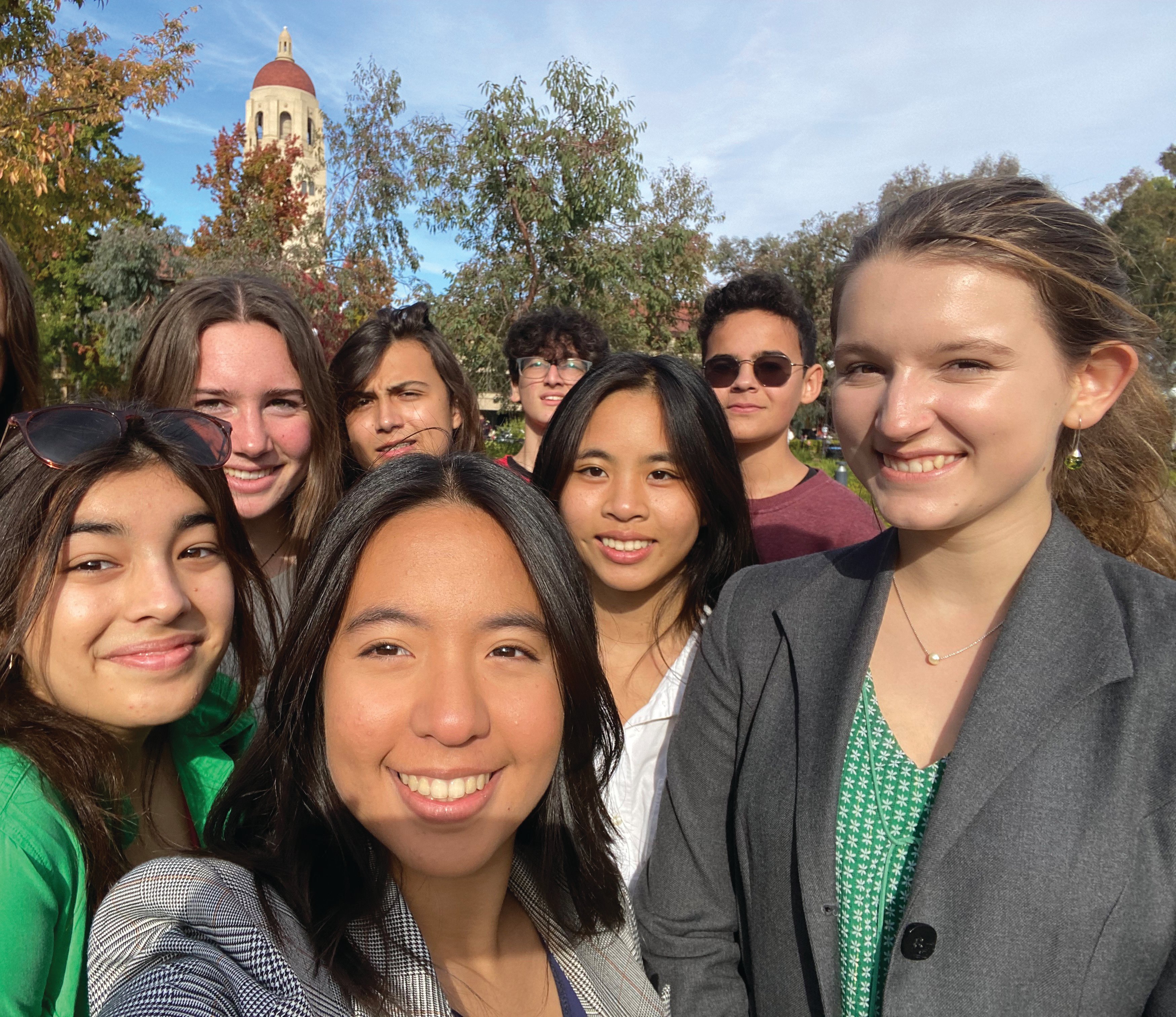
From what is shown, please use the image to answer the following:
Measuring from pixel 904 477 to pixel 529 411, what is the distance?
399 cm

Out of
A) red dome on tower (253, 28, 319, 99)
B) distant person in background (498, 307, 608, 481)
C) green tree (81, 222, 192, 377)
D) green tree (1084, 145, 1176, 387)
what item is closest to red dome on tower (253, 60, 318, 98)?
red dome on tower (253, 28, 319, 99)

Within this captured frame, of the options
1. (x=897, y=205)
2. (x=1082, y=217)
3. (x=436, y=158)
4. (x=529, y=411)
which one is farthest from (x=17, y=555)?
(x=436, y=158)

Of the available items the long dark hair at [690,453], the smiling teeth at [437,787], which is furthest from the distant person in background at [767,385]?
the smiling teeth at [437,787]

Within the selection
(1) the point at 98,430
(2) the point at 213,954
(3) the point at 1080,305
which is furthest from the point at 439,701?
(3) the point at 1080,305

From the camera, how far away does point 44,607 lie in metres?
1.88

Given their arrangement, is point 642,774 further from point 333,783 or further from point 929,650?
point 333,783

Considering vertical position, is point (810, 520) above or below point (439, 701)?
above

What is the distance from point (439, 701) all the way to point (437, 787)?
15cm

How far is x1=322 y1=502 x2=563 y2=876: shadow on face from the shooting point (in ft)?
4.92

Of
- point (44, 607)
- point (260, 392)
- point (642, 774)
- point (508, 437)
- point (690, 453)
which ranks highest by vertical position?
point (508, 437)

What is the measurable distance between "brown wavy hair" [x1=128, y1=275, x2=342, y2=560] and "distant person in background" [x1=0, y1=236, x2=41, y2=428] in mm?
428

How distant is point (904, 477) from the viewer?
1.64m

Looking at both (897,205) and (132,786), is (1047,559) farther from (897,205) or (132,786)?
(132,786)

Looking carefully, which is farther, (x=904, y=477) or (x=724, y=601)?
(x=724, y=601)
